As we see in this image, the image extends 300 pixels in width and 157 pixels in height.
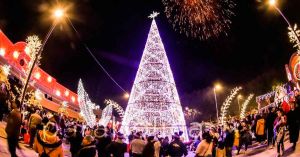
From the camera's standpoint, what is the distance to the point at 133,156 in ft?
45.4

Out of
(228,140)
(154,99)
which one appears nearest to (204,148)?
(228,140)

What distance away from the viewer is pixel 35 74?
42781 mm

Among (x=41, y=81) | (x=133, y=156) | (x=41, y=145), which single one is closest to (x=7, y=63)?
(x=41, y=81)

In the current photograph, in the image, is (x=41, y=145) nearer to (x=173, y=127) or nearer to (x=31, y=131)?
(x=31, y=131)

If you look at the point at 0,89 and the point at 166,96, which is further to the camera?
the point at 166,96

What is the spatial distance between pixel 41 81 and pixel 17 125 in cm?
3597

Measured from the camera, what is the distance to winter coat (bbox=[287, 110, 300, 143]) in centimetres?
1438

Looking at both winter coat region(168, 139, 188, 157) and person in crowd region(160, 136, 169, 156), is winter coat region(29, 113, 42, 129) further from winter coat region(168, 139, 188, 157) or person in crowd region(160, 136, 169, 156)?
person in crowd region(160, 136, 169, 156)

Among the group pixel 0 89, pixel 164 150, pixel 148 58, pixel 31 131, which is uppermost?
pixel 148 58

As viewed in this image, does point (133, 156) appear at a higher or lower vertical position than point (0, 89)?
lower

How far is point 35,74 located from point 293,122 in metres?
34.7

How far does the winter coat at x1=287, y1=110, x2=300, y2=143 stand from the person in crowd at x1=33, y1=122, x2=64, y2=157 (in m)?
9.95

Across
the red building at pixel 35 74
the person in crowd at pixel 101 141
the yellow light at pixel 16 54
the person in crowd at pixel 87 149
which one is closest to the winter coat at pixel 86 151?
the person in crowd at pixel 87 149

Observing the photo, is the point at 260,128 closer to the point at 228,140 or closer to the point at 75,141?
the point at 228,140
